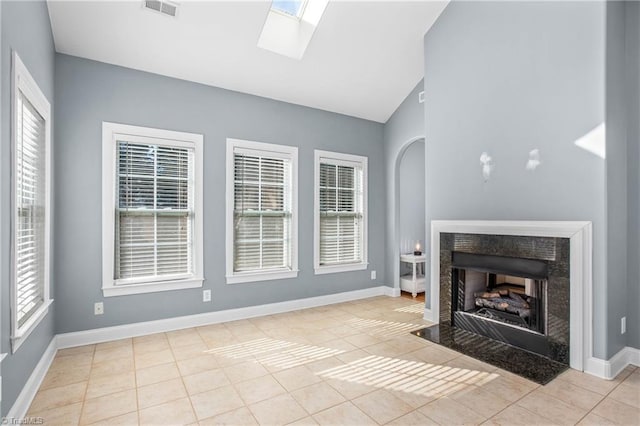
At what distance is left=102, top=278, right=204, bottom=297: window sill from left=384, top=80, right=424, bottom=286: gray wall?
2.91 metres

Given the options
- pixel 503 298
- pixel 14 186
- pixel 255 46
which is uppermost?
pixel 255 46

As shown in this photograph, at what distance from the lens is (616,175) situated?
2.72 meters

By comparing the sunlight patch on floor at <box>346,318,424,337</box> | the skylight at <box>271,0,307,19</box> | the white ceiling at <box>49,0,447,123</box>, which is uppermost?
the skylight at <box>271,0,307,19</box>

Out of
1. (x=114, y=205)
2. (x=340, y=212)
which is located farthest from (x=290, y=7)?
(x=114, y=205)

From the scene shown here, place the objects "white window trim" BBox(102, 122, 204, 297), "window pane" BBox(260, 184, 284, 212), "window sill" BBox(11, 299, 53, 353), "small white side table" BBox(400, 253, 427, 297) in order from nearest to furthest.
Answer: "window sill" BBox(11, 299, 53, 353), "white window trim" BBox(102, 122, 204, 297), "window pane" BBox(260, 184, 284, 212), "small white side table" BBox(400, 253, 427, 297)

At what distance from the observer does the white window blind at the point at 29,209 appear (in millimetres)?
2188

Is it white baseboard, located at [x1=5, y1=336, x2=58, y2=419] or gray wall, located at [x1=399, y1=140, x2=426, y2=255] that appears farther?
gray wall, located at [x1=399, y1=140, x2=426, y2=255]

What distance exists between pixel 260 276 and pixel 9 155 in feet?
9.11

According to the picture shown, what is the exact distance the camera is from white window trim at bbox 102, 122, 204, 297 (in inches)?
132

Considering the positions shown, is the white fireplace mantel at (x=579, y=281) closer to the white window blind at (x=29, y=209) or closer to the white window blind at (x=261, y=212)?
the white window blind at (x=261, y=212)

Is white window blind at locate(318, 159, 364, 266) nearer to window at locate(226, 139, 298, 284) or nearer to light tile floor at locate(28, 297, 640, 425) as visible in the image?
window at locate(226, 139, 298, 284)

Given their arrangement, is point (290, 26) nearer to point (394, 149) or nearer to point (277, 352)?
point (394, 149)

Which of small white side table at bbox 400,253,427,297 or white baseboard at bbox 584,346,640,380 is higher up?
small white side table at bbox 400,253,427,297

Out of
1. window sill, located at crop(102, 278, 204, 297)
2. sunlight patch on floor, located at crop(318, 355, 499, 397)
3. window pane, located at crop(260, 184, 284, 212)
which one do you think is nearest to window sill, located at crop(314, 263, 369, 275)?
window pane, located at crop(260, 184, 284, 212)
